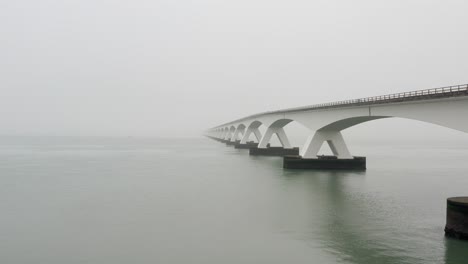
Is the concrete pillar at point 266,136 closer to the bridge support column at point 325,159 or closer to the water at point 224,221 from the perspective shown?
the bridge support column at point 325,159

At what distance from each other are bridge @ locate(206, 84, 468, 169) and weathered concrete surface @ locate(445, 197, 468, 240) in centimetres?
640

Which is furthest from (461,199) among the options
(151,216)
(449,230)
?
(151,216)

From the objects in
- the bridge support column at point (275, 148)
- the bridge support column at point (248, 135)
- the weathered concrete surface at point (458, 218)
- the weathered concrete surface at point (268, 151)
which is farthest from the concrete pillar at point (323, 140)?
the bridge support column at point (248, 135)

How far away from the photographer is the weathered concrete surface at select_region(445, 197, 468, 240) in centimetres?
1587

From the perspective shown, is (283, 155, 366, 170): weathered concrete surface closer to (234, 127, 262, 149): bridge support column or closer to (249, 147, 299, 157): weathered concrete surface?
(249, 147, 299, 157): weathered concrete surface

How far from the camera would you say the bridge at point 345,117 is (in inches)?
887

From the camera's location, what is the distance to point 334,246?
15.9m

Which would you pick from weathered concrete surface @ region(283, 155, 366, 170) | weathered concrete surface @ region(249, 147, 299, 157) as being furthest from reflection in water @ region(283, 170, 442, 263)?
weathered concrete surface @ region(249, 147, 299, 157)

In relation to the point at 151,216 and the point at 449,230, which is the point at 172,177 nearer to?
the point at 151,216

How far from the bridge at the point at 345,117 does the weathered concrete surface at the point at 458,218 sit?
6.40 meters

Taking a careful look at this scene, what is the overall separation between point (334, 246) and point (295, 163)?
28.9m

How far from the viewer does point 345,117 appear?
37844mm

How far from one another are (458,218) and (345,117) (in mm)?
22056

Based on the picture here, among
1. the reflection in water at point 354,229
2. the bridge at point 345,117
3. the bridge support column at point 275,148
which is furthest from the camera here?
the bridge support column at point 275,148
